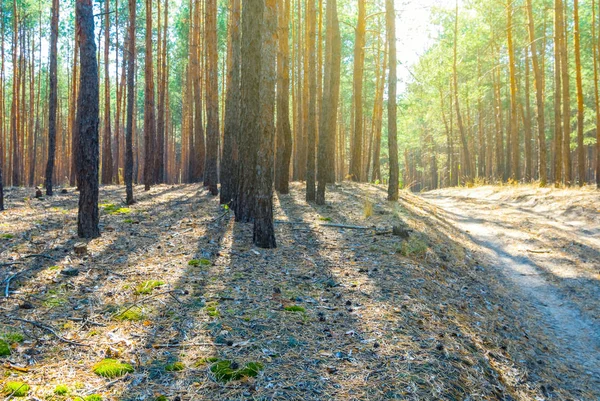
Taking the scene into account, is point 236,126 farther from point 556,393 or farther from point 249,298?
point 556,393

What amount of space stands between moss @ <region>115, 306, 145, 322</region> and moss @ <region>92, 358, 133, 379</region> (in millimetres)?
875

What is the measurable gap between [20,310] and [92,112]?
393cm

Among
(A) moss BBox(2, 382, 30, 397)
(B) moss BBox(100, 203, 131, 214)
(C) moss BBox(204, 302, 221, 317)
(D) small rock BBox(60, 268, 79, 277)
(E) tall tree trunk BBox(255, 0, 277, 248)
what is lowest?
(A) moss BBox(2, 382, 30, 397)

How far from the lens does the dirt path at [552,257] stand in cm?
596

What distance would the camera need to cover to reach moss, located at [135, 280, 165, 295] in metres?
5.16

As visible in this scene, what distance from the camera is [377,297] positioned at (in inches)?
216

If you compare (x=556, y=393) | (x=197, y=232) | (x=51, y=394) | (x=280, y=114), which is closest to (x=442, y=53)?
(x=280, y=114)

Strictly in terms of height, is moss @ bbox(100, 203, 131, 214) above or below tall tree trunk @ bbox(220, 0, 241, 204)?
below

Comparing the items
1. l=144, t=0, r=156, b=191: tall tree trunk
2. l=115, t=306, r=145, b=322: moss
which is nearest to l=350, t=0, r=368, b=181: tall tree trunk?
l=144, t=0, r=156, b=191: tall tree trunk

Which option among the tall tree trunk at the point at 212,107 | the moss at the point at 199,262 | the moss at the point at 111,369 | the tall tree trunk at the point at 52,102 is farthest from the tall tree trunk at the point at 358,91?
the moss at the point at 111,369

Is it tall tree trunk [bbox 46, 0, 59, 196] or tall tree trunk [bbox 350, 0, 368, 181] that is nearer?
tall tree trunk [bbox 46, 0, 59, 196]

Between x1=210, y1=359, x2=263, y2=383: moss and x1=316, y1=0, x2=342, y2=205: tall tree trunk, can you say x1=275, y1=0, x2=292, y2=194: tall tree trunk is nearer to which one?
x1=316, y1=0, x2=342, y2=205: tall tree trunk

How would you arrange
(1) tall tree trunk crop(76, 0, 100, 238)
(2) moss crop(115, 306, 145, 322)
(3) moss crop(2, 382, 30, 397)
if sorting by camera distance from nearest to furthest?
1. (3) moss crop(2, 382, 30, 397)
2. (2) moss crop(115, 306, 145, 322)
3. (1) tall tree trunk crop(76, 0, 100, 238)

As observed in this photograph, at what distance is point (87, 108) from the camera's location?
7266mm
